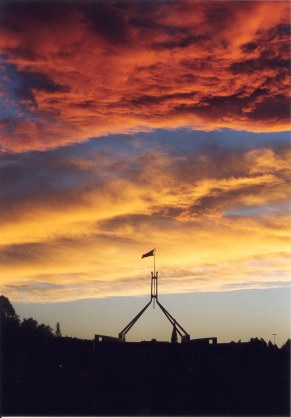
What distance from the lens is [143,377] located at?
1351 inches

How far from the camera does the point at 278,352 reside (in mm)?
36094

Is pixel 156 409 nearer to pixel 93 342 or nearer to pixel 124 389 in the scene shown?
pixel 124 389

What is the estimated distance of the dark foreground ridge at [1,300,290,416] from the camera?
32438 millimetres

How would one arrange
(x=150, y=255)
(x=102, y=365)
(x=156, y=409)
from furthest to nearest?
(x=150, y=255) < (x=102, y=365) < (x=156, y=409)

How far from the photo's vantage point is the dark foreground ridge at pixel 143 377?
106 feet

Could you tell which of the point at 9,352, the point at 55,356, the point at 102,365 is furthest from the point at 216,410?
the point at 9,352

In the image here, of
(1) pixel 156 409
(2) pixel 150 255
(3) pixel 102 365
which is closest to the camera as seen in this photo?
(1) pixel 156 409

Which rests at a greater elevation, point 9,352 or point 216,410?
point 9,352

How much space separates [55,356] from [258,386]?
1311 cm

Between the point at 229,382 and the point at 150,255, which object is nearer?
the point at 229,382

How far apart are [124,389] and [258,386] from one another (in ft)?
27.5

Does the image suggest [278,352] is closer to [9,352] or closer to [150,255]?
[150,255]

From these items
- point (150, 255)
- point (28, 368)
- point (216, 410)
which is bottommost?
point (216, 410)

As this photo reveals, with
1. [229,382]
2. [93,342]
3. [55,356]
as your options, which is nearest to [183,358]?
[229,382]
